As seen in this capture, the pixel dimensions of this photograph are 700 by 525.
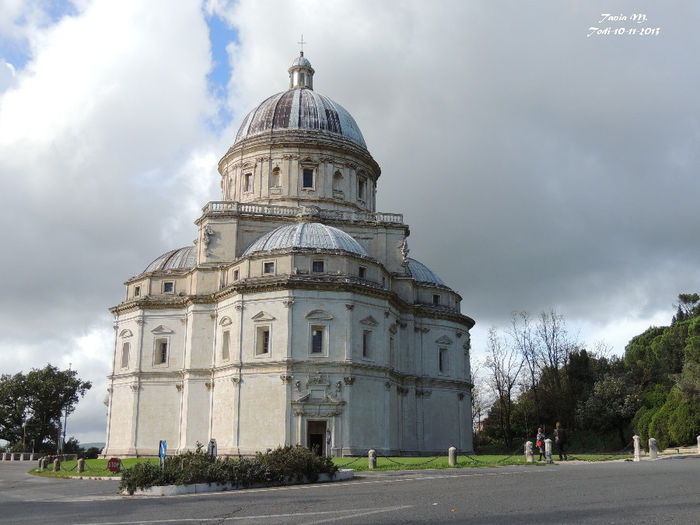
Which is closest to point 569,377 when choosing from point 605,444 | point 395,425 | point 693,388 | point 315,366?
point 605,444

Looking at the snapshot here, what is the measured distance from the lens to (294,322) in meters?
44.1

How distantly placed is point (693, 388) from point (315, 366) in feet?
87.9

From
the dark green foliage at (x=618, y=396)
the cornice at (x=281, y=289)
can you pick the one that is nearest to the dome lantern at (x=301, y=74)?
the cornice at (x=281, y=289)

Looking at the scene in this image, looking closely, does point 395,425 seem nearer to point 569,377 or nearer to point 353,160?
point 353,160

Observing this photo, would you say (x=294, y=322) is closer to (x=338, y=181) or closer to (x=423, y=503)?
(x=338, y=181)

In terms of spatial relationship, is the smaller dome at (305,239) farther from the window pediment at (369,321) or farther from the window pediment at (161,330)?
the window pediment at (161,330)

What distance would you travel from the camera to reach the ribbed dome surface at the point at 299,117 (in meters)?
57.8

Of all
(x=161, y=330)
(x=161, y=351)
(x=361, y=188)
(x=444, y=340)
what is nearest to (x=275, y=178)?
(x=361, y=188)

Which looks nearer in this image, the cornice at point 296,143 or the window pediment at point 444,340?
the window pediment at point 444,340

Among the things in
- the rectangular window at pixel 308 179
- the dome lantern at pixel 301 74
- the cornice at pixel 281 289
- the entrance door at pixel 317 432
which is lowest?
the entrance door at pixel 317 432

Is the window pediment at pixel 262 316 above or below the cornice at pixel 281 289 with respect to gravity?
below

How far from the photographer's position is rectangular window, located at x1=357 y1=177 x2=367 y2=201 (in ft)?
191

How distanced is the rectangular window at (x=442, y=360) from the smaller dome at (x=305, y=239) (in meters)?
12.4

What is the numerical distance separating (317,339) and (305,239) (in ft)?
21.2
